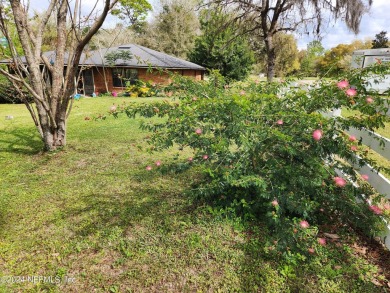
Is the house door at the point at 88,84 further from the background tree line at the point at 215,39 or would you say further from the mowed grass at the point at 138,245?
the mowed grass at the point at 138,245

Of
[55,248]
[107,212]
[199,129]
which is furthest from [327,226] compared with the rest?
[55,248]

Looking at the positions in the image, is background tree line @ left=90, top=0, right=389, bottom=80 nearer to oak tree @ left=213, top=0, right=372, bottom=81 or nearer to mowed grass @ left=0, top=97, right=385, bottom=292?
oak tree @ left=213, top=0, right=372, bottom=81

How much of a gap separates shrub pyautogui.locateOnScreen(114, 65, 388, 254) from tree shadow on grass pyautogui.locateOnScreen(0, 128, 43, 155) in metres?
4.05

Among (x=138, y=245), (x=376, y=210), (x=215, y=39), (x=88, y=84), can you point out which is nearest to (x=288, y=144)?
(x=376, y=210)

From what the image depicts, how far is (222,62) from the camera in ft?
67.5

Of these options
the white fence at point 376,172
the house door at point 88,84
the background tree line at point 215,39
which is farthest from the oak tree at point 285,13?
the house door at point 88,84

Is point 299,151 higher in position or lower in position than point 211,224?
higher

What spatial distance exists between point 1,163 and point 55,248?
322cm

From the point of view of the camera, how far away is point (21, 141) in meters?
5.89

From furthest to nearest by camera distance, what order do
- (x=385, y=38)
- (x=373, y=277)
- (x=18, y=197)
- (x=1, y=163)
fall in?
1. (x=385, y=38)
2. (x=1, y=163)
3. (x=18, y=197)
4. (x=373, y=277)

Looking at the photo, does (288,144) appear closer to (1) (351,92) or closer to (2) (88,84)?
(1) (351,92)

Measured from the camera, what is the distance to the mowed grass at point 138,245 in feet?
6.23

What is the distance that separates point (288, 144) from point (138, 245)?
5.63ft

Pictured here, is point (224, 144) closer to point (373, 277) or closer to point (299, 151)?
point (299, 151)
